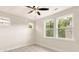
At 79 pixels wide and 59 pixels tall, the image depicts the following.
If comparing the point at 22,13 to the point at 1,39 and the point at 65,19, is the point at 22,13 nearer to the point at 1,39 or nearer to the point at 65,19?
the point at 1,39

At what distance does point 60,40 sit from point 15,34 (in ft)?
2.03

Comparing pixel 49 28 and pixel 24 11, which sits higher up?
pixel 24 11

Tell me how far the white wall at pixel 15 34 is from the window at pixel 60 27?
0.80ft

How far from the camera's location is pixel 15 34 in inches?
46.9

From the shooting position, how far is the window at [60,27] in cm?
117

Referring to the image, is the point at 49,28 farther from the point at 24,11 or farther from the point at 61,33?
the point at 24,11

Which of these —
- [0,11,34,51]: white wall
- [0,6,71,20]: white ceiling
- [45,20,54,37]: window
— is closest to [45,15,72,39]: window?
[45,20,54,37]: window

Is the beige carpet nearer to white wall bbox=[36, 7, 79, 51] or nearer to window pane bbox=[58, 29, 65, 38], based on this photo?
white wall bbox=[36, 7, 79, 51]

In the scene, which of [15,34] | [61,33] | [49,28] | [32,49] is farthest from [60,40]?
[15,34]

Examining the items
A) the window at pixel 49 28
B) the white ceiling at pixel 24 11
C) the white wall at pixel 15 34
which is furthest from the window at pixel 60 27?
the white wall at pixel 15 34

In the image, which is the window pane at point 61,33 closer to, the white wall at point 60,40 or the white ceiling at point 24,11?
the white wall at point 60,40

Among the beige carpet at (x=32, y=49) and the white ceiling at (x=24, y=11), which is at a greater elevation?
the white ceiling at (x=24, y=11)

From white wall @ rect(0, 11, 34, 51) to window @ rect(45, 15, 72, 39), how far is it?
0.24m

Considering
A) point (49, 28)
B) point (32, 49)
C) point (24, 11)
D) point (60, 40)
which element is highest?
point (24, 11)
